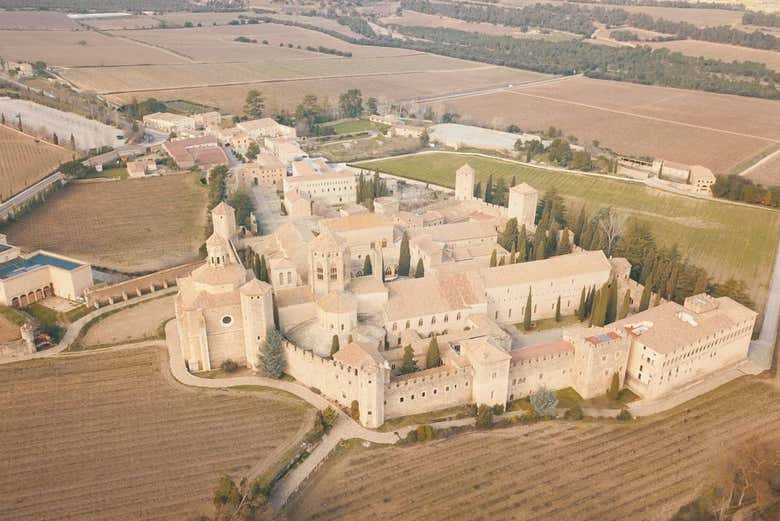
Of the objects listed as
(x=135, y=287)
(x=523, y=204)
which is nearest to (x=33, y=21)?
(x=135, y=287)

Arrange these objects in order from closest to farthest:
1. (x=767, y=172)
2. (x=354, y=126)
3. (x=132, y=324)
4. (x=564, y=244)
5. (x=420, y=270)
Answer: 1. (x=132, y=324)
2. (x=420, y=270)
3. (x=564, y=244)
4. (x=767, y=172)
5. (x=354, y=126)

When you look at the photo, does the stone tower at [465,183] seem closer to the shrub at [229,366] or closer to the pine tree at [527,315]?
the pine tree at [527,315]

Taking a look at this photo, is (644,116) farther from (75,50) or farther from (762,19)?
(75,50)

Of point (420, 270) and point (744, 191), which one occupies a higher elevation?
point (744, 191)

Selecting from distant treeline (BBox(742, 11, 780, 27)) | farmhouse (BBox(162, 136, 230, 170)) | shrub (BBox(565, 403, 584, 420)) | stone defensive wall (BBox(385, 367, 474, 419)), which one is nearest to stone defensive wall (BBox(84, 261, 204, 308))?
stone defensive wall (BBox(385, 367, 474, 419))

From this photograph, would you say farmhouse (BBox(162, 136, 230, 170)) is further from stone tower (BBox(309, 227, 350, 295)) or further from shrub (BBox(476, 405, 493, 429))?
shrub (BBox(476, 405, 493, 429))

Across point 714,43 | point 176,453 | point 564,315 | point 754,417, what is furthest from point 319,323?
point 714,43

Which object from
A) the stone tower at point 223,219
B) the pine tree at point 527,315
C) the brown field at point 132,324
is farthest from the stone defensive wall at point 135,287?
the pine tree at point 527,315
